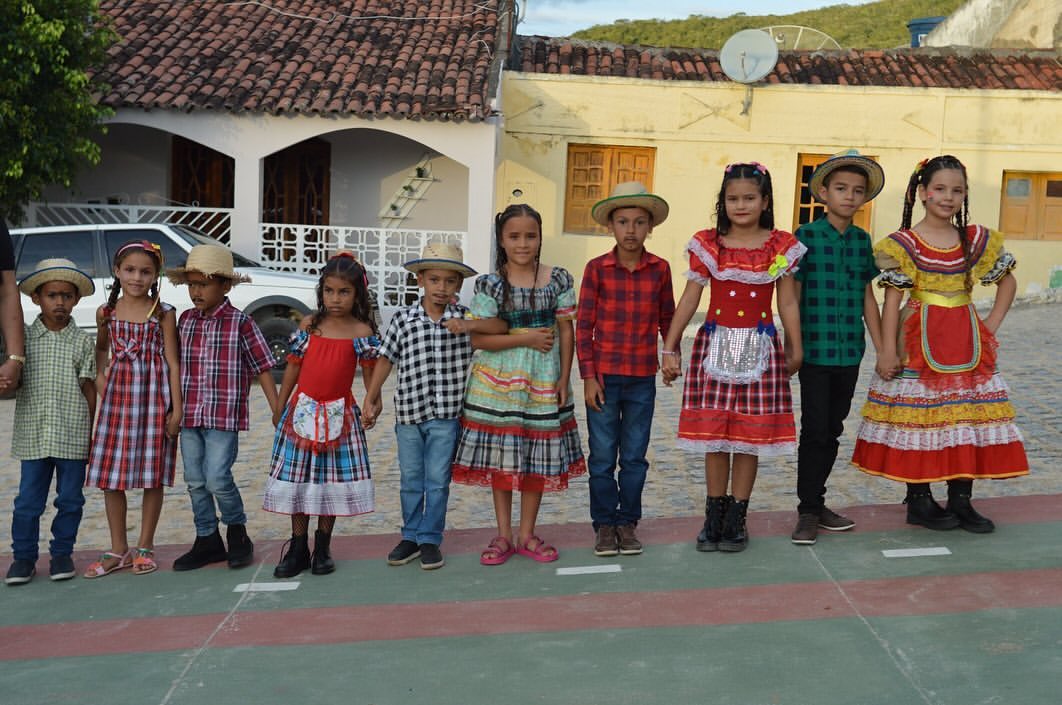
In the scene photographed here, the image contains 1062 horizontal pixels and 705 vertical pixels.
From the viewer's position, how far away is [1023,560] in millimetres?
4703

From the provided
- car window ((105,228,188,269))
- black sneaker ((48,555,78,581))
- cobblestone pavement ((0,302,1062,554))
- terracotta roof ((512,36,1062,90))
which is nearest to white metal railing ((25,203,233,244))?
car window ((105,228,188,269))

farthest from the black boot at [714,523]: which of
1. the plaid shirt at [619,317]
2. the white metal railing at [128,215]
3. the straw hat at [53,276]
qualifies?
the white metal railing at [128,215]

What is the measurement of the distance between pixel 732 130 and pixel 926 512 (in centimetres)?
1171

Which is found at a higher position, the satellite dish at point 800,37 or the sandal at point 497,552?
the satellite dish at point 800,37

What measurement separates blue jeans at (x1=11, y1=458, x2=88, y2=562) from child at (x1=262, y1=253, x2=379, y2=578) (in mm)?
911

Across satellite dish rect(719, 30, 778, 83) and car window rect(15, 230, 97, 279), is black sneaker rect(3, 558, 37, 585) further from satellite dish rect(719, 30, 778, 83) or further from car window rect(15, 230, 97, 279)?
satellite dish rect(719, 30, 778, 83)

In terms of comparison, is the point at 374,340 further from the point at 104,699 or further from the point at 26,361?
the point at 104,699

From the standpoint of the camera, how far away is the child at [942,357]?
4.95 metres

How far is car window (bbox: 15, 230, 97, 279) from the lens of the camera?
11.1 meters


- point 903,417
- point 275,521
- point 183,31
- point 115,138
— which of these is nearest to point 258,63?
point 183,31

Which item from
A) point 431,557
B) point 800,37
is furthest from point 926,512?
point 800,37

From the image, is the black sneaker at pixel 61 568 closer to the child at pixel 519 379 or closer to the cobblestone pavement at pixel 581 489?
the cobblestone pavement at pixel 581 489

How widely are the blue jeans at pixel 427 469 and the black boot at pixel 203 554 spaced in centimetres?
88

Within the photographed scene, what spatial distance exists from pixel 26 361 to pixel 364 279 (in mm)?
1548
